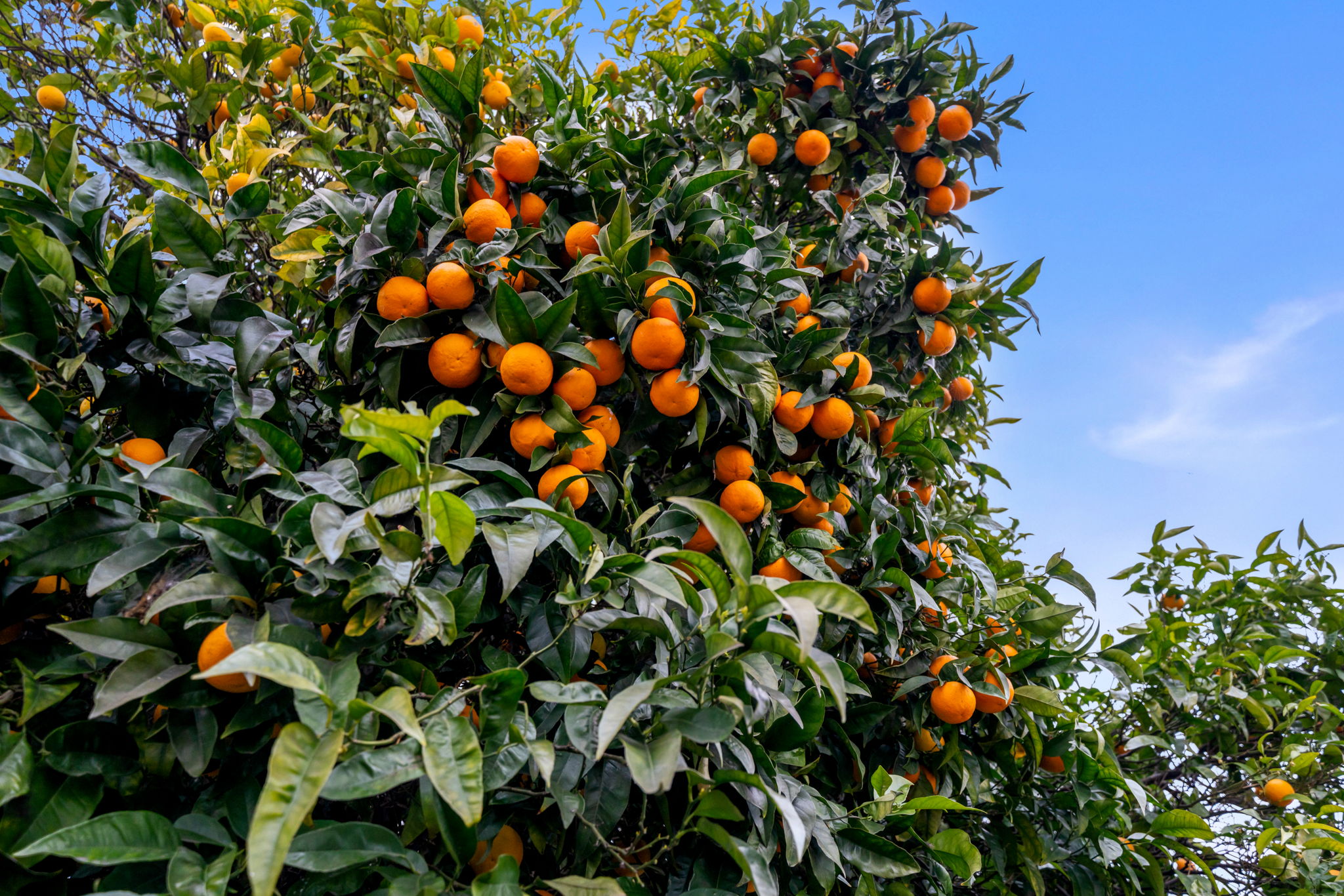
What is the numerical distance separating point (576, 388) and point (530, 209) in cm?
50

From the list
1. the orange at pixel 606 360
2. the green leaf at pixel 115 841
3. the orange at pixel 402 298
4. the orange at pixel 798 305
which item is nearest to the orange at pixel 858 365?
the orange at pixel 798 305

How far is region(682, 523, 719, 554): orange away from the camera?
1.42 meters

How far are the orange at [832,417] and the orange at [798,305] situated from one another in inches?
12.1

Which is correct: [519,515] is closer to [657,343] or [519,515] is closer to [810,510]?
[657,343]

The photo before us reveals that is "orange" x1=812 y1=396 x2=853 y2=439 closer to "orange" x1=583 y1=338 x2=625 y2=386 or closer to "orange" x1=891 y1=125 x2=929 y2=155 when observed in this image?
"orange" x1=583 y1=338 x2=625 y2=386

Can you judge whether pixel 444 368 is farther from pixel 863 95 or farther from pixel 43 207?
pixel 863 95

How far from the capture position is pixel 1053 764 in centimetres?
197

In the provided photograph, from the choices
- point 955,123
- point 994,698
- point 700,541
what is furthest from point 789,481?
point 955,123

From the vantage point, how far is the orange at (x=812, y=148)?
2.34 m

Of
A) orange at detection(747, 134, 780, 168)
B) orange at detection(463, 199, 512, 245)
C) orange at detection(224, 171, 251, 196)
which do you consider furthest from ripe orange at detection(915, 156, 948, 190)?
orange at detection(224, 171, 251, 196)

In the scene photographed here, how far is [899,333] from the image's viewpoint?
6.95 ft

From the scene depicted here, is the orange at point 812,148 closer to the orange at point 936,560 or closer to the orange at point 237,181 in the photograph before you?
the orange at point 936,560

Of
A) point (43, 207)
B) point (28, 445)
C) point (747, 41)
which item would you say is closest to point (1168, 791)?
point (747, 41)

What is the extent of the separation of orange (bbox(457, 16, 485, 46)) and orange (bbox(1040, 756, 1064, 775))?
2.62 meters
